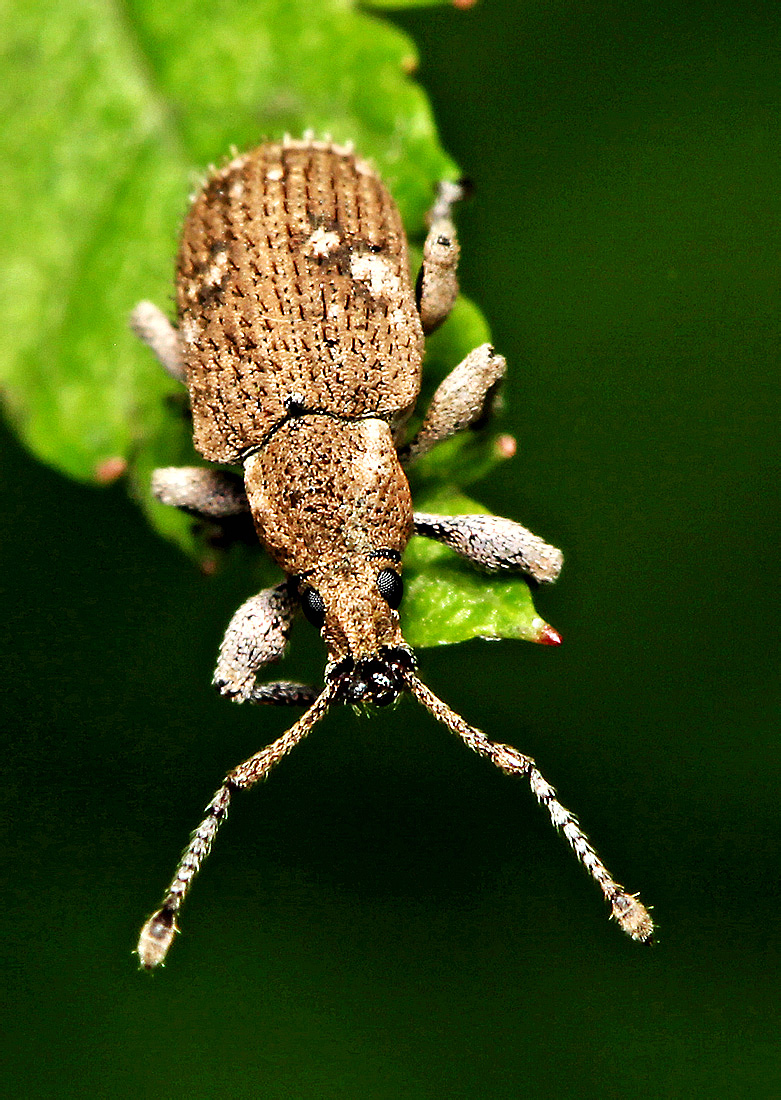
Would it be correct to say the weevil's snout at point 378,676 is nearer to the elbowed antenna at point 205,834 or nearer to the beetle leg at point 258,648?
the elbowed antenna at point 205,834

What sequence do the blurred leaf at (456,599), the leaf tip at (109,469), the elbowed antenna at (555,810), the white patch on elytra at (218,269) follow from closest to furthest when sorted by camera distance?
the blurred leaf at (456,599), the elbowed antenna at (555,810), the white patch on elytra at (218,269), the leaf tip at (109,469)

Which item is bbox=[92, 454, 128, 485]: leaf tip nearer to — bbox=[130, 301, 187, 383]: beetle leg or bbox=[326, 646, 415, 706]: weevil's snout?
bbox=[130, 301, 187, 383]: beetle leg

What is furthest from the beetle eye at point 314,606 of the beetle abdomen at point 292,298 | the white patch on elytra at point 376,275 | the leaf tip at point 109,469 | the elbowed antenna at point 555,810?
the white patch on elytra at point 376,275

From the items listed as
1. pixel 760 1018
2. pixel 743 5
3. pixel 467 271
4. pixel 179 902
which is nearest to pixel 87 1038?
pixel 179 902

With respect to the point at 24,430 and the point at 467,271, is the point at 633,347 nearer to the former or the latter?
the point at 467,271

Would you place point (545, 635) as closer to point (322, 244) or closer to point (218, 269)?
point (322, 244)

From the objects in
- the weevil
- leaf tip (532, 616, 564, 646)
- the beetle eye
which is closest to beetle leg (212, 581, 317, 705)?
the weevil
